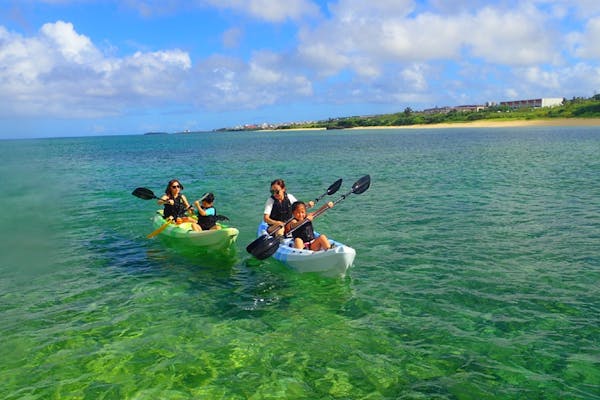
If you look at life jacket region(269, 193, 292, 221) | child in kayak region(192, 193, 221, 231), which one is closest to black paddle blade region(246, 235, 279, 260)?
life jacket region(269, 193, 292, 221)

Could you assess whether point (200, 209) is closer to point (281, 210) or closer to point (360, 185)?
point (281, 210)

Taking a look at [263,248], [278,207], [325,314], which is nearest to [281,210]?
[278,207]

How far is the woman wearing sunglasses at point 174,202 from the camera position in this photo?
15366 mm

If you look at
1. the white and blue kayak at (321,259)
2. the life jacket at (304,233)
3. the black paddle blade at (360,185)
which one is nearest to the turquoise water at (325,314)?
the white and blue kayak at (321,259)

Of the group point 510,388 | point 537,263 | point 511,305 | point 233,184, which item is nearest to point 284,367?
point 510,388

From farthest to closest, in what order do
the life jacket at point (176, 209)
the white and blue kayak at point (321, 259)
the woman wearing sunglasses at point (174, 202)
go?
1. the life jacket at point (176, 209)
2. the woman wearing sunglasses at point (174, 202)
3. the white and blue kayak at point (321, 259)

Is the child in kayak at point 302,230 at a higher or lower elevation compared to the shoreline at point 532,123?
lower

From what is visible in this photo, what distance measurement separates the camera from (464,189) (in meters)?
24.5

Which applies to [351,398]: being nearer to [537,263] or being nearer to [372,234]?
[537,263]

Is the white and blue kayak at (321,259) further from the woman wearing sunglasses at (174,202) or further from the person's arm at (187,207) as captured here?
the woman wearing sunglasses at (174,202)

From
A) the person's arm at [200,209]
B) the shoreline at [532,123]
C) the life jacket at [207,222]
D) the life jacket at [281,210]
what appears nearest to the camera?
the life jacket at [281,210]

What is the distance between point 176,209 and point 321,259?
671 centimetres

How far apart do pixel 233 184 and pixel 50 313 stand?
72.7 feet

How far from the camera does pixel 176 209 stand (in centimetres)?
1556
